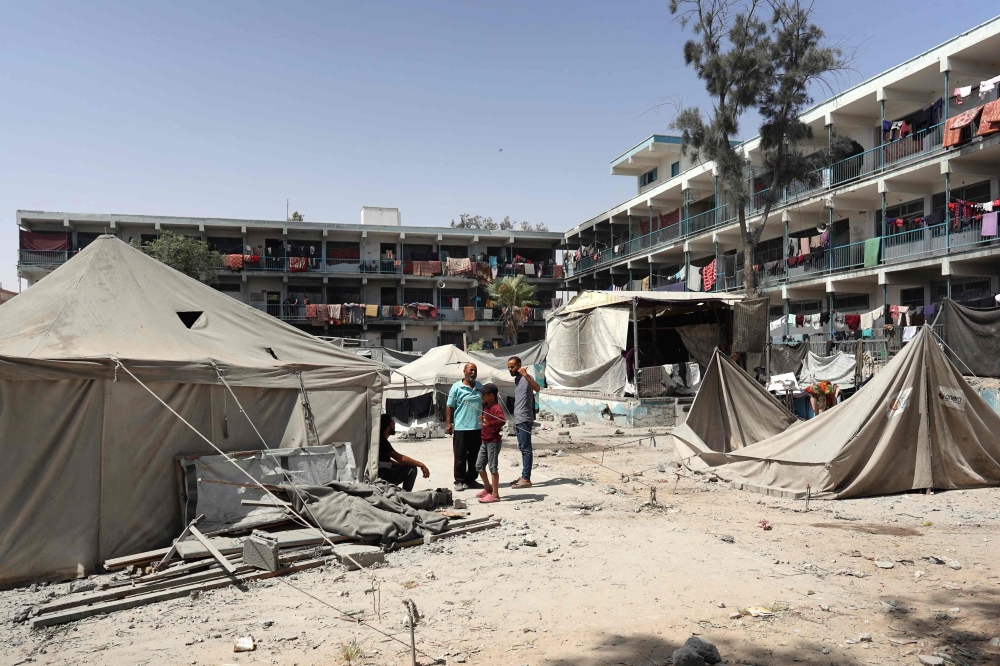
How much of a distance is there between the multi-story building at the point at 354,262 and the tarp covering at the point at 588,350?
2081 cm

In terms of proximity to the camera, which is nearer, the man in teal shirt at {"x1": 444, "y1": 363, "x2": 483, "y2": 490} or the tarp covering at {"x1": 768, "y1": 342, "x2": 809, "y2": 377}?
the man in teal shirt at {"x1": 444, "y1": 363, "x2": 483, "y2": 490}

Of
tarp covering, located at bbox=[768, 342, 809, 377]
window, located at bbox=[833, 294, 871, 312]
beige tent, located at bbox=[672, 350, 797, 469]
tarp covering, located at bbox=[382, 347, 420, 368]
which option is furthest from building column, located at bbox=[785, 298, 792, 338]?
beige tent, located at bbox=[672, 350, 797, 469]

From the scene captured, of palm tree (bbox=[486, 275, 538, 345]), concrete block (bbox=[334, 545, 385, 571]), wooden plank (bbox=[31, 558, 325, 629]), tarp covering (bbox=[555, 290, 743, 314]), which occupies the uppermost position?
palm tree (bbox=[486, 275, 538, 345])

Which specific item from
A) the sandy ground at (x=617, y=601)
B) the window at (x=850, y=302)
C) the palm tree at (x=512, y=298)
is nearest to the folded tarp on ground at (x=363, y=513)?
the sandy ground at (x=617, y=601)

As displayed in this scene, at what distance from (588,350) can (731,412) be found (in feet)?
28.0

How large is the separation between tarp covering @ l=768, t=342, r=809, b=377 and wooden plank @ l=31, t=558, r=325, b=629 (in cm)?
1622

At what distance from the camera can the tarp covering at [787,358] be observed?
19177 millimetres

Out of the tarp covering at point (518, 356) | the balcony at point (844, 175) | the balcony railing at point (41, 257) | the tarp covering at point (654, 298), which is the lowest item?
the tarp covering at point (518, 356)

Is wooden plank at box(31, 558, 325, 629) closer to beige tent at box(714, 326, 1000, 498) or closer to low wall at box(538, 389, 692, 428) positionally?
beige tent at box(714, 326, 1000, 498)

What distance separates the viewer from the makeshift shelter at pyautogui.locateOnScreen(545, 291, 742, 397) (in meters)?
19.1

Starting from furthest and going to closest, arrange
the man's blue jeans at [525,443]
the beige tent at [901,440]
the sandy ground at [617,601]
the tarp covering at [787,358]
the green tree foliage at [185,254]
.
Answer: the green tree foliage at [185,254]
the tarp covering at [787,358]
the man's blue jeans at [525,443]
the beige tent at [901,440]
the sandy ground at [617,601]

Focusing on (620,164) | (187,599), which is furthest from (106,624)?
(620,164)

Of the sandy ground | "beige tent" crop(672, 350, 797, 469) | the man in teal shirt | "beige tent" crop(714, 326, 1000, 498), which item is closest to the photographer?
the sandy ground

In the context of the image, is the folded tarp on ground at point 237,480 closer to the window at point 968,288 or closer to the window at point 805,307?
the window at point 968,288
